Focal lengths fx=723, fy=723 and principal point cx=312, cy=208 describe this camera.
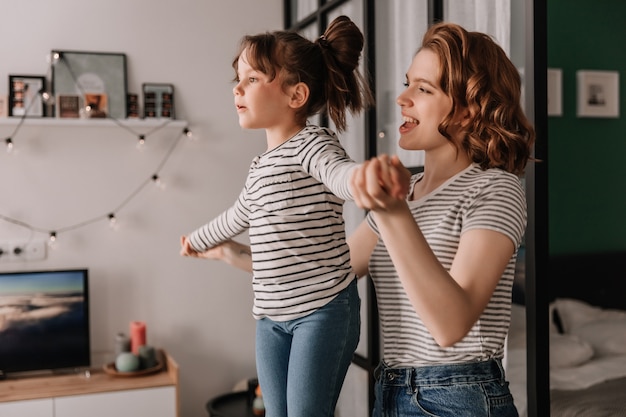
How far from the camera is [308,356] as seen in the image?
118 centimetres

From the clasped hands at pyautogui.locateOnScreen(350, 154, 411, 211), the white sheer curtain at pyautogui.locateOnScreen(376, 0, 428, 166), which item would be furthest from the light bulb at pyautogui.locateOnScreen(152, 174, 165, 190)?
the clasped hands at pyautogui.locateOnScreen(350, 154, 411, 211)

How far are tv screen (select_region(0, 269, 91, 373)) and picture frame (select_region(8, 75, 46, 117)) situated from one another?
27.2 inches

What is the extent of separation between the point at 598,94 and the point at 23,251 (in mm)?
2405

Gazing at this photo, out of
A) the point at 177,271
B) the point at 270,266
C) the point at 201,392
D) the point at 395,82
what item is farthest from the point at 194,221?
the point at 270,266

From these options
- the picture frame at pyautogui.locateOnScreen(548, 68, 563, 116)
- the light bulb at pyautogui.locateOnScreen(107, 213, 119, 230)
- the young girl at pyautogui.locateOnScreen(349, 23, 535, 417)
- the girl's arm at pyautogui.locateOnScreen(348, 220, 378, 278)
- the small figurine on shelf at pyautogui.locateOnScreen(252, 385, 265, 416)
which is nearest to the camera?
the young girl at pyautogui.locateOnScreen(349, 23, 535, 417)

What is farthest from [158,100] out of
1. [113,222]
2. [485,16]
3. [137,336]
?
[485,16]

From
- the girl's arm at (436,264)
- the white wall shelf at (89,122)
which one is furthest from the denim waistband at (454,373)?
the white wall shelf at (89,122)

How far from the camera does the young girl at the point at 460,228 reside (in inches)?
38.6

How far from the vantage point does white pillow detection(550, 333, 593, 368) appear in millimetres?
1827

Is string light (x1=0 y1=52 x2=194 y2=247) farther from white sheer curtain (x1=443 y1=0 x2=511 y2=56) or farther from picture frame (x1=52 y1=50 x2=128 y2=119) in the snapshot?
white sheer curtain (x1=443 y1=0 x2=511 y2=56)

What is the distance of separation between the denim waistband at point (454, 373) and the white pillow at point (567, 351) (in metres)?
0.80

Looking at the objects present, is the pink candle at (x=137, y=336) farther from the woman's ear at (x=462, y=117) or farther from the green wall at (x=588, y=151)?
the woman's ear at (x=462, y=117)

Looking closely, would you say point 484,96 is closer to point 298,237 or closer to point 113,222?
point 298,237

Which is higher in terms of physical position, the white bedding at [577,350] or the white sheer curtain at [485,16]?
the white sheer curtain at [485,16]
